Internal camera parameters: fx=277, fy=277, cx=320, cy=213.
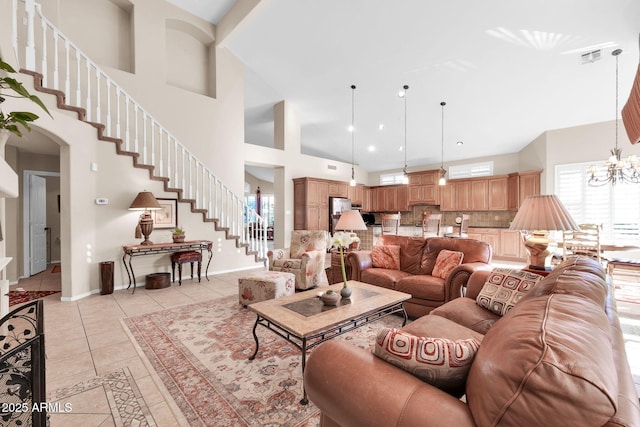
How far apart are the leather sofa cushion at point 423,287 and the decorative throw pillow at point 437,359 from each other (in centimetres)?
203

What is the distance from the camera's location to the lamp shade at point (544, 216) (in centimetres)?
247

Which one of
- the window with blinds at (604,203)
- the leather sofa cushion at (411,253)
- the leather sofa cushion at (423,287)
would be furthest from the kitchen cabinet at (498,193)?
the leather sofa cushion at (423,287)

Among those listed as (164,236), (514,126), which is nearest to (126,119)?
(164,236)

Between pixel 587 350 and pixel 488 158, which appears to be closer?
pixel 587 350

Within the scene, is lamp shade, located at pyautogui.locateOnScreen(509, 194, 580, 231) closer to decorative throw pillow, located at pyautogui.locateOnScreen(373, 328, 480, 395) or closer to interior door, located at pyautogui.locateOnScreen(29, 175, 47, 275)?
decorative throw pillow, located at pyautogui.locateOnScreen(373, 328, 480, 395)

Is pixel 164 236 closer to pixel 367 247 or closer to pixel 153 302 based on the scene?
pixel 153 302

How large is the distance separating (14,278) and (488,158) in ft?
34.9

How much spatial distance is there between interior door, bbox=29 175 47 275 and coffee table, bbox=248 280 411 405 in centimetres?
578

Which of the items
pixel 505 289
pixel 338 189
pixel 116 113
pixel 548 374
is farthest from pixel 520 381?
pixel 338 189

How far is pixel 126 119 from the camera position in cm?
461

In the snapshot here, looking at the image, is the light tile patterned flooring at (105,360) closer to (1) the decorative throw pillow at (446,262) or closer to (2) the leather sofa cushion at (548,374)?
(2) the leather sofa cushion at (548,374)

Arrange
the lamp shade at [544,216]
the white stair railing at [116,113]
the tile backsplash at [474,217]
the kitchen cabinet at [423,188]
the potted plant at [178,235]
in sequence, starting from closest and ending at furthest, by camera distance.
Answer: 1. the lamp shade at [544,216]
2. the white stair railing at [116,113]
3. the potted plant at [178,235]
4. the tile backsplash at [474,217]
5. the kitchen cabinet at [423,188]

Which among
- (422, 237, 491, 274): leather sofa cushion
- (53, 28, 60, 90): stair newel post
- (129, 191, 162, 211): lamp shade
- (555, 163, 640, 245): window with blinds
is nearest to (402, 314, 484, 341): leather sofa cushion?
(422, 237, 491, 274): leather sofa cushion

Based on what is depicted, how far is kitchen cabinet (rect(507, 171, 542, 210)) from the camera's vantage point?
660 cm
